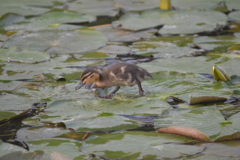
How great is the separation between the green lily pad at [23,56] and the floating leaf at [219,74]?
192cm

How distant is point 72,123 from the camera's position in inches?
111

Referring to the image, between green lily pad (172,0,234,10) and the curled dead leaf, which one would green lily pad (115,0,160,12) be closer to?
green lily pad (172,0,234,10)

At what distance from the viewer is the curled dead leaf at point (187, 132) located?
8.34ft

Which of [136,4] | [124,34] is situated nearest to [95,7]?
[136,4]

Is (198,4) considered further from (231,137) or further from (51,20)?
(231,137)

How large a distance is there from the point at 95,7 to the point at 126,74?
146 inches

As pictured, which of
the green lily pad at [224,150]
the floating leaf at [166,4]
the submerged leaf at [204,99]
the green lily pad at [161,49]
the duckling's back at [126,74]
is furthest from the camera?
the floating leaf at [166,4]

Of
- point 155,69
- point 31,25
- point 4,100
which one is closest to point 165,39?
point 155,69

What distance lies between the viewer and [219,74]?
3.66m

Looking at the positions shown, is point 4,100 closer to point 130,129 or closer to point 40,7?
point 130,129

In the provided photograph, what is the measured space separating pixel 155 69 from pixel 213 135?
61.6 inches

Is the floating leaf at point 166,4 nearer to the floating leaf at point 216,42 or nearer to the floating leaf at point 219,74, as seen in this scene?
the floating leaf at point 216,42

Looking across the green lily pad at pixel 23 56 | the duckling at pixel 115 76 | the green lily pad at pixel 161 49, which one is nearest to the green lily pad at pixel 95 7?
the green lily pad at pixel 161 49

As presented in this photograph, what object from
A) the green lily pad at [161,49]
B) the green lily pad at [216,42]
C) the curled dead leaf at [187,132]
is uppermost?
the green lily pad at [216,42]
